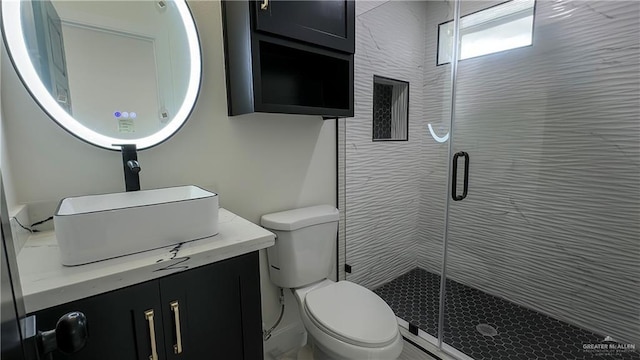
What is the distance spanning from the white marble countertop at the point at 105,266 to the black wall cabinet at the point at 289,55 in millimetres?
550

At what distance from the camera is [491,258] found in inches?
82.1

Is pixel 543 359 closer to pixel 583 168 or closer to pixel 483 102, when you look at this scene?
pixel 583 168

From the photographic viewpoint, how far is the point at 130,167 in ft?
3.43

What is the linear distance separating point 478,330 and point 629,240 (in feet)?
3.06

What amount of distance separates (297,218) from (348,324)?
1.69 ft

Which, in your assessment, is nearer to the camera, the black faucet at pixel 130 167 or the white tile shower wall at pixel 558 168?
the black faucet at pixel 130 167

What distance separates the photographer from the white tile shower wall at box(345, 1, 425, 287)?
1852mm

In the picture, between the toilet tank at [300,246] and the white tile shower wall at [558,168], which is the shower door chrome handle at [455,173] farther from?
the toilet tank at [300,246]

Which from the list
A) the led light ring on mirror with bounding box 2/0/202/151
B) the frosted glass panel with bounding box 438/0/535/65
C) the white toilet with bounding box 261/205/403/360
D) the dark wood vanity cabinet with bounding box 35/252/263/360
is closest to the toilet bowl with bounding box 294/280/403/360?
the white toilet with bounding box 261/205/403/360

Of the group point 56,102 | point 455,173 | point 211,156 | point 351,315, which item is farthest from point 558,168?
point 56,102

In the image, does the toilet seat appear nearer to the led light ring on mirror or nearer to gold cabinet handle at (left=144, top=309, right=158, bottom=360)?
gold cabinet handle at (left=144, top=309, right=158, bottom=360)

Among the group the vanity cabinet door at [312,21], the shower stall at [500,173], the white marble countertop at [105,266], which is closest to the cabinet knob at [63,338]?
the white marble countertop at [105,266]

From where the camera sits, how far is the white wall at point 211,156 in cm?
95

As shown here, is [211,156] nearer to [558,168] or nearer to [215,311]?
[215,311]
